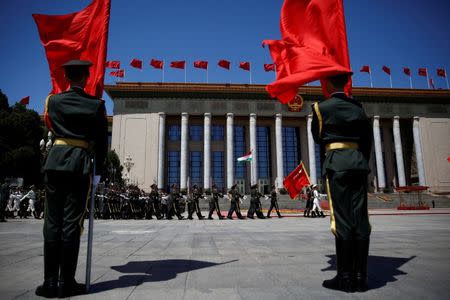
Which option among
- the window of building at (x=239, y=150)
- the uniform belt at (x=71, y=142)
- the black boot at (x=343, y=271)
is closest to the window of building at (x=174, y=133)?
the window of building at (x=239, y=150)

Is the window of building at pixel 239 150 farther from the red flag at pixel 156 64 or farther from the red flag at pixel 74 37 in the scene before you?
the red flag at pixel 74 37

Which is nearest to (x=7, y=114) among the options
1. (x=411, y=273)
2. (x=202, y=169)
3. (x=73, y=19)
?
(x=202, y=169)

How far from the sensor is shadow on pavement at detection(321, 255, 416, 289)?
295 centimetres

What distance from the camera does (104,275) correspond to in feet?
10.8

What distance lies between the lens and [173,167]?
46562mm

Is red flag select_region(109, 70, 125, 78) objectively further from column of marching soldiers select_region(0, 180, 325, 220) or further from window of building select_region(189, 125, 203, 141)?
column of marching soldiers select_region(0, 180, 325, 220)

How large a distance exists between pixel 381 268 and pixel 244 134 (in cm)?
4591

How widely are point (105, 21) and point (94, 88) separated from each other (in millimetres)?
980

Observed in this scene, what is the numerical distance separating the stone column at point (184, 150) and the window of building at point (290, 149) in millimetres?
16258

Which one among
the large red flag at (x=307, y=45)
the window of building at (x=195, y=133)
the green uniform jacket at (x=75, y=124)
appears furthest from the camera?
the window of building at (x=195, y=133)

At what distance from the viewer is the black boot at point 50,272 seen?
8.31 feet

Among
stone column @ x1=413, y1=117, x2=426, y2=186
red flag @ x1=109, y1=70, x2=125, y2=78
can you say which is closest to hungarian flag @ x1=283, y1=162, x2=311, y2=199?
red flag @ x1=109, y1=70, x2=125, y2=78

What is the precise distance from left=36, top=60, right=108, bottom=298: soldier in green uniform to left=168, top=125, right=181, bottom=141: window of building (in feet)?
149

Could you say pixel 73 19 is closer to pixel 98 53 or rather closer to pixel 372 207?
pixel 98 53
